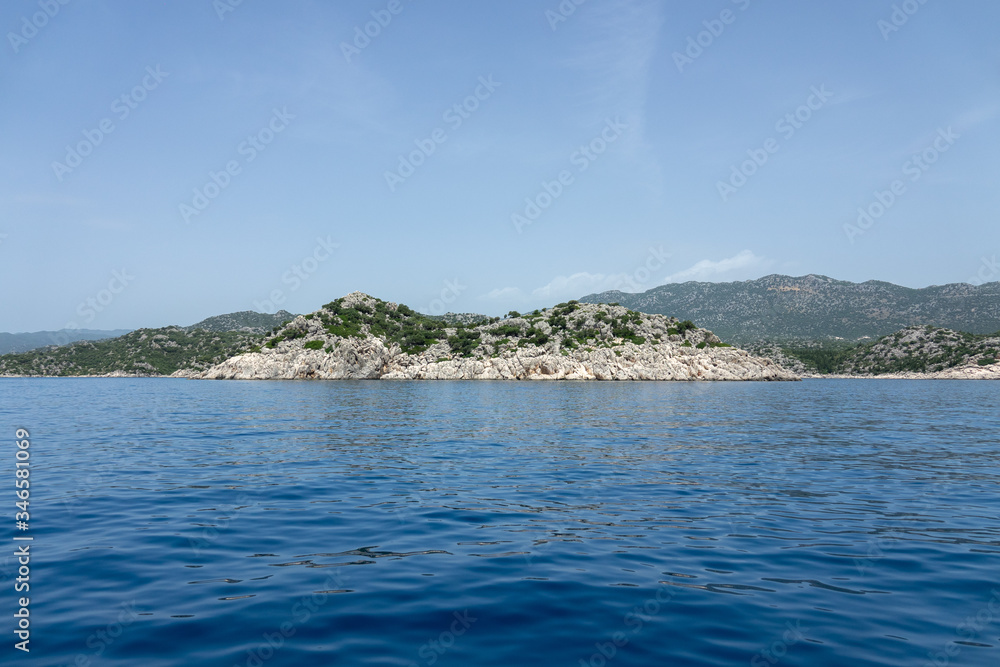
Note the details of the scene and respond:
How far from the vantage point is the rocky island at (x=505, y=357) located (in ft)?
563

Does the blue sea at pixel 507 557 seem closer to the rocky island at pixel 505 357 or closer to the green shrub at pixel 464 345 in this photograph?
the rocky island at pixel 505 357

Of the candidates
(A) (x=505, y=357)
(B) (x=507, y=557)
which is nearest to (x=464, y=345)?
(A) (x=505, y=357)

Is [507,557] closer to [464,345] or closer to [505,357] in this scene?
[505,357]

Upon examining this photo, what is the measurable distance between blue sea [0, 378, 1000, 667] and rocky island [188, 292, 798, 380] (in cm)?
14103

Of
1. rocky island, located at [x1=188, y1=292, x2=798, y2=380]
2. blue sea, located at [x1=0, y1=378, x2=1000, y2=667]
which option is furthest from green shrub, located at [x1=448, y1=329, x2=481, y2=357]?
blue sea, located at [x1=0, y1=378, x2=1000, y2=667]

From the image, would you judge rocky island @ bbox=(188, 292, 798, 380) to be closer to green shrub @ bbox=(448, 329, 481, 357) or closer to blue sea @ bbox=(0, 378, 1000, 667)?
green shrub @ bbox=(448, 329, 481, 357)

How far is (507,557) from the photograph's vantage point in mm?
13461

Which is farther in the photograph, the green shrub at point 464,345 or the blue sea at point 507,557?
the green shrub at point 464,345

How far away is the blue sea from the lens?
911cm

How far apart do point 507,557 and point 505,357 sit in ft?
536

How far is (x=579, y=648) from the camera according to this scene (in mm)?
8984

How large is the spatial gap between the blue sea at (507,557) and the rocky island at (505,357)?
141031 mm

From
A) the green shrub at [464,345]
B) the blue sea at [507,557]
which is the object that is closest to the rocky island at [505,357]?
the green shrub at [464,345]

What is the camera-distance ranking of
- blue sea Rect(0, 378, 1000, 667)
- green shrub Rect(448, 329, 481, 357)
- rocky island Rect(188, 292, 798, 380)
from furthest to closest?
green shrub Rect(448, 329, 481, 357) → rocky island Rect(188, 292, 798, 380) → blue sea Rect(0, 378, 1000, 667)
